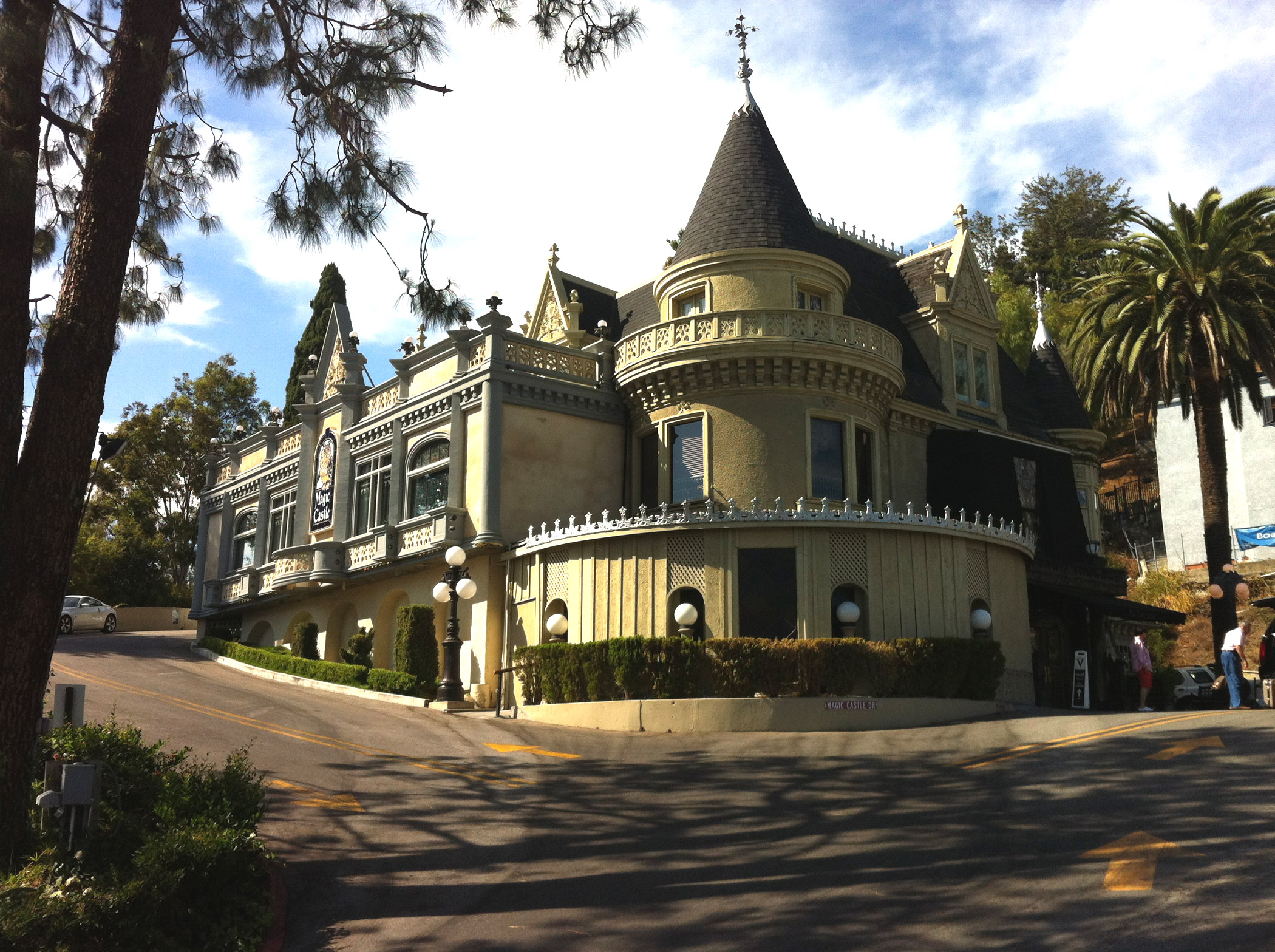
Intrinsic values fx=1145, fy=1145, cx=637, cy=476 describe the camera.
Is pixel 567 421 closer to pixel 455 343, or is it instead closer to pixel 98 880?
pixel 455 343

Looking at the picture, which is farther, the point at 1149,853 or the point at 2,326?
the point at 2,326

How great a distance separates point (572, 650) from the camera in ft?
78.1

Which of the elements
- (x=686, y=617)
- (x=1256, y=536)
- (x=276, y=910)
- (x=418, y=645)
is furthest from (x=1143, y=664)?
(x=1256, y=536)

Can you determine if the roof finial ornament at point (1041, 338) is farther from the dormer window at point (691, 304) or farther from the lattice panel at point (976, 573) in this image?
the lattice panel at point (976, 573)

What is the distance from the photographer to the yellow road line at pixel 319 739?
16.1 meters

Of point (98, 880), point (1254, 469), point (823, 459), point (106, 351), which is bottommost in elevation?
point (98, 880)

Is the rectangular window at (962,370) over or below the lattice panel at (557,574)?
over

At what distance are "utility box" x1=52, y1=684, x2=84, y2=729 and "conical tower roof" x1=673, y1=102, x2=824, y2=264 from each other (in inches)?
745

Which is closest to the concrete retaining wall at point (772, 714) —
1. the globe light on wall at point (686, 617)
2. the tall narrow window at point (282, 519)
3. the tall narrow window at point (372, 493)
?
the globe light on wall at point (686, 617)

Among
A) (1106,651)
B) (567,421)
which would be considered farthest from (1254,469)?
(567,421)

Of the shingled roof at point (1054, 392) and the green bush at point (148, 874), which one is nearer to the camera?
the green bush at point (148, 874)

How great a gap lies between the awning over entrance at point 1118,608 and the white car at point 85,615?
37.9 m

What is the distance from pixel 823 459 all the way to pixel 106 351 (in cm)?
1867

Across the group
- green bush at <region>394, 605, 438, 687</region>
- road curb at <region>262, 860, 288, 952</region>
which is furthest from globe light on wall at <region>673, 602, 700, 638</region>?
road curb at <region>262, 860, 288, 952</region>
